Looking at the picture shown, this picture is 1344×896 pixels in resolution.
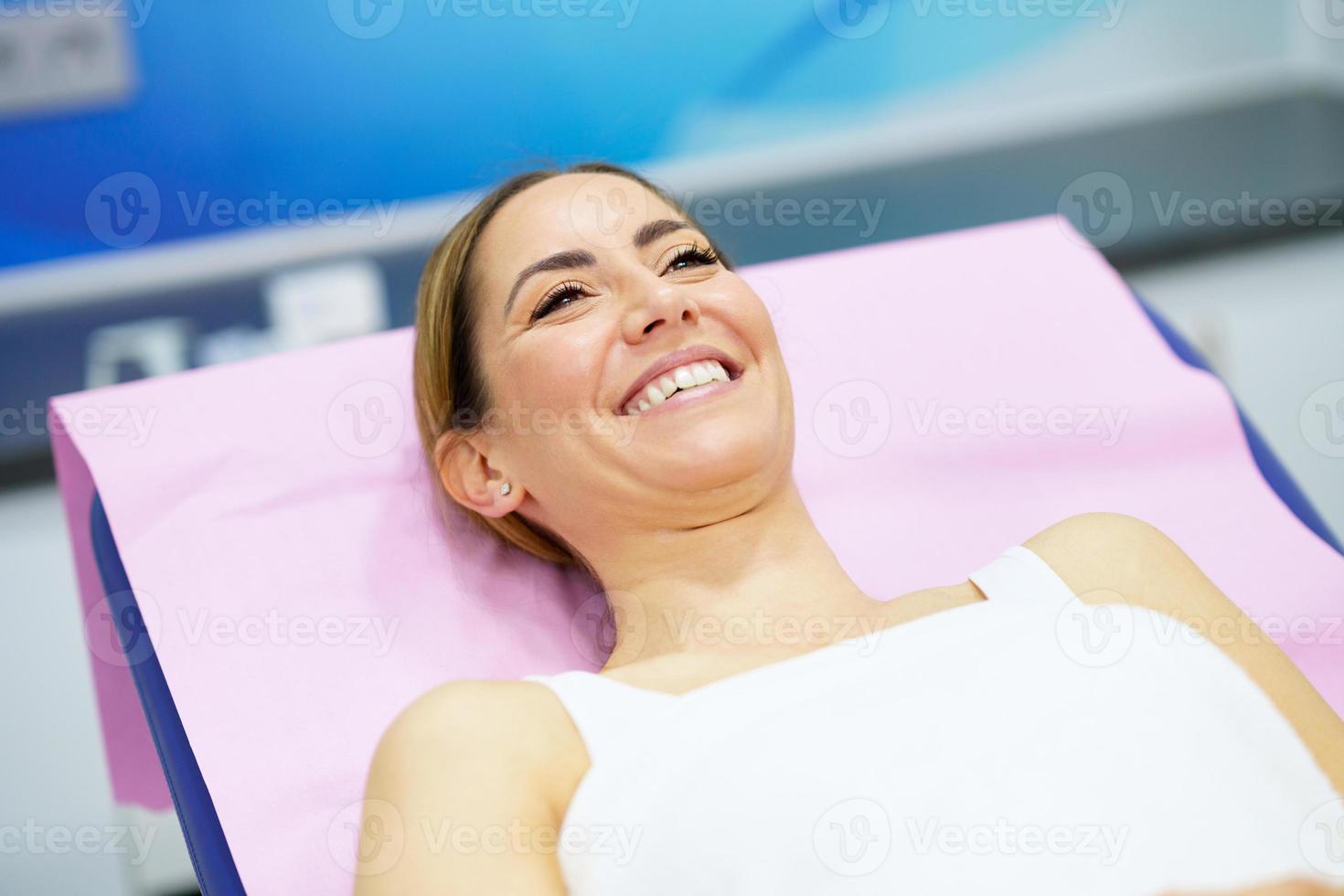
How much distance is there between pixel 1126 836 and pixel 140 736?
3.58 feet

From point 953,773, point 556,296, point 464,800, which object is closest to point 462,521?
point 556,296

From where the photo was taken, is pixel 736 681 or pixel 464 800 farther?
pixel 736 681

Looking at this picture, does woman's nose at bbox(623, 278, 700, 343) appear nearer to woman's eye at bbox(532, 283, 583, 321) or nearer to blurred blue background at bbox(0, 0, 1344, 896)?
woman's eye at bbox(532, 283, 583, 321)

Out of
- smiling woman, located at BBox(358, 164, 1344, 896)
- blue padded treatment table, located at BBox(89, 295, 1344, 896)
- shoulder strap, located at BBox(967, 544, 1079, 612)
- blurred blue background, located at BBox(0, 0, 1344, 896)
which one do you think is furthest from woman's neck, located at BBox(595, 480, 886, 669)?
blurred blue background, located at BBox(0, 0, 1344, 896)

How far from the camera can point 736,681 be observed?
→ 114 centimetres

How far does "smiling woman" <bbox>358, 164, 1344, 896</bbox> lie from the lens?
103 cm

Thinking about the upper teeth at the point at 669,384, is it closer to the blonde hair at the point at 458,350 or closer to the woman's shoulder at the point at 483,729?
the blonde hair at the point at 458,350

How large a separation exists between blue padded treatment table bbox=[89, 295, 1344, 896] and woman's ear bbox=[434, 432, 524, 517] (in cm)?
33

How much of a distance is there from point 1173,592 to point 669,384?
494 millimetres

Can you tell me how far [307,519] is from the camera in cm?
150

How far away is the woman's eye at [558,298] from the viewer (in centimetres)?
133

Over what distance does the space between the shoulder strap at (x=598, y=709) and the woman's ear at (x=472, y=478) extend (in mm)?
283

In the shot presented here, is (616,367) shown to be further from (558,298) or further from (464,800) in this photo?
(464,800)

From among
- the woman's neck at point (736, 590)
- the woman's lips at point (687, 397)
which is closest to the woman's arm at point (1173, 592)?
the woman's neck at point (736, 590)
